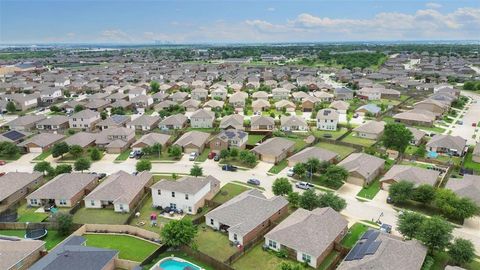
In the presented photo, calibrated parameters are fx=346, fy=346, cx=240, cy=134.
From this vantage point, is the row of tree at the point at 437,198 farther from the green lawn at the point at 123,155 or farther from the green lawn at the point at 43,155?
the green lawn at the point at 43,155

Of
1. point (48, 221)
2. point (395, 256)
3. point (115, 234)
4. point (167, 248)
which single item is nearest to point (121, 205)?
point (115, 234)

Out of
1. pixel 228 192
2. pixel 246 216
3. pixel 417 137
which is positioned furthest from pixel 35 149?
pixel 417 137

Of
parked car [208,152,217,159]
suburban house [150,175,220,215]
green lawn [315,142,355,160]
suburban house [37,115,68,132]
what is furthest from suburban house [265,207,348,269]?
suburban house [37,115,68,132]

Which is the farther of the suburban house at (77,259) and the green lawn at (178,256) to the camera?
the green lawn at (178,256)

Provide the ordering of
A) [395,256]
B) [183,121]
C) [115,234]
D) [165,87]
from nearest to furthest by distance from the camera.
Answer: [395,256]
[115,234]
[183,121]
[165,87]

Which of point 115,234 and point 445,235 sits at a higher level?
point 445,235

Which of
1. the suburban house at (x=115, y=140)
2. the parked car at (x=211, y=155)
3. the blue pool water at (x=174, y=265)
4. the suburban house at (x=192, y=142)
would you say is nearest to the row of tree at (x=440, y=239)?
the blue pool water at (x=174, y=265)

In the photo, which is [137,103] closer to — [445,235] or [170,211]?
[170,211]
